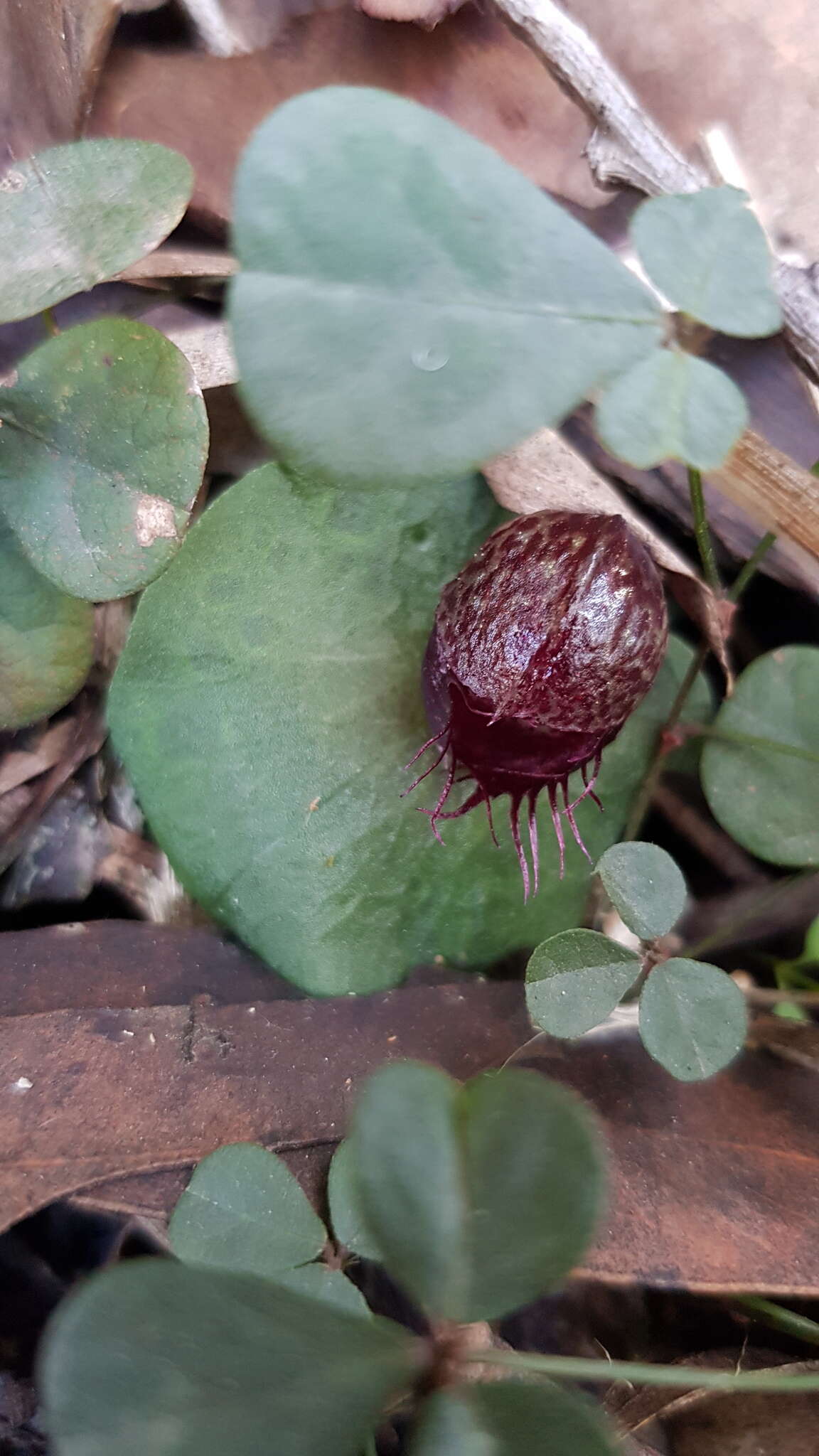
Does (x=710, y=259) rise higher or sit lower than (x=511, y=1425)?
higher

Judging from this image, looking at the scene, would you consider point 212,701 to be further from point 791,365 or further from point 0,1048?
point 791,365

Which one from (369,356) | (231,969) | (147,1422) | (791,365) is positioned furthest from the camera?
(791,365)

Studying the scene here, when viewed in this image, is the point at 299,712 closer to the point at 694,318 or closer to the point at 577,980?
the point at 577,980

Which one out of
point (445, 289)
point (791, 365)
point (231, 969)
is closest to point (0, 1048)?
point (231, 969)

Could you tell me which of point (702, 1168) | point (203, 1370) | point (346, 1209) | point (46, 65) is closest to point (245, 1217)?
point (346, 1209)

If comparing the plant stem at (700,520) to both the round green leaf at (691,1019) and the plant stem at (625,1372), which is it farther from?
the plant stem at (625,1372)

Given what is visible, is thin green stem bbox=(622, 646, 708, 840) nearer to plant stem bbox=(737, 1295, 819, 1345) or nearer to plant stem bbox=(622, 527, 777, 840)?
plant stem bbox=(622, 527, 777, 840)

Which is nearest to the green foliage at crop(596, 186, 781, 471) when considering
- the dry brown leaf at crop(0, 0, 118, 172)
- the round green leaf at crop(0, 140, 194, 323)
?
the round green leaf at crop(0, 140, 194, 323)
